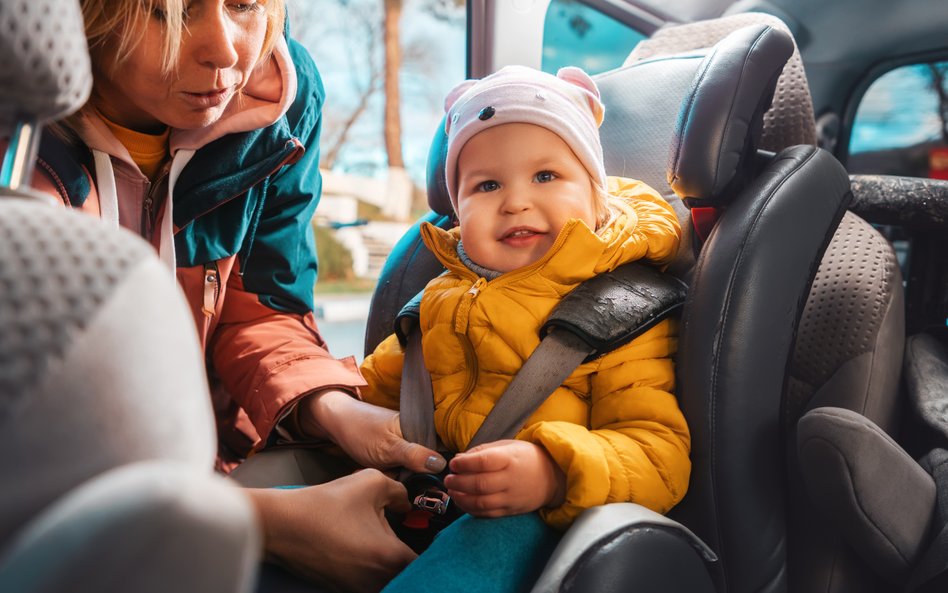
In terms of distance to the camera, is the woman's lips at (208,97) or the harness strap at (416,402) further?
the harness strap at (416,402)

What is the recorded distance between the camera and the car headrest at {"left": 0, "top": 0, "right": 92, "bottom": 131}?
477 millimetres

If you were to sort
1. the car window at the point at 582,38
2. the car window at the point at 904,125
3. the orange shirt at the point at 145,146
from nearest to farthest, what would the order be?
the orange shirt at the point at 145,146 → the car window at the point at 582,38 → the car window at the point at 904,125

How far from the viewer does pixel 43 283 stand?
42 cm

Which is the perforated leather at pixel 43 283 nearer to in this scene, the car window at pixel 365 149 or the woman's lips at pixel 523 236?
the woman's lips at pixel 523 236

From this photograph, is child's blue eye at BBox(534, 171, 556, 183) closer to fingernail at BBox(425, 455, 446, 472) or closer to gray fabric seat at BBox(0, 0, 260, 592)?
fingernail at BBox(425, 455, 446, 472)

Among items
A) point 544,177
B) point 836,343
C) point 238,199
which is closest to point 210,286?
point 238,199

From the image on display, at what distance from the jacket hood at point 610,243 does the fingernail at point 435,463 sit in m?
0.28

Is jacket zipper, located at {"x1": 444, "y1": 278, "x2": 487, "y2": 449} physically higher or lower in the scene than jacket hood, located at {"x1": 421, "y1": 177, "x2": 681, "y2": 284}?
lower

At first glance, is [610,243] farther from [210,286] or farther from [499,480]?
[210,286]

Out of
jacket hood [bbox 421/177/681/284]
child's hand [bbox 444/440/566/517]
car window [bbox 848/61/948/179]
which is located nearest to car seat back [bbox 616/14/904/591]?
jacket hood [bbox 421/177/681/284]

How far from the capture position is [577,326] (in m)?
1.06

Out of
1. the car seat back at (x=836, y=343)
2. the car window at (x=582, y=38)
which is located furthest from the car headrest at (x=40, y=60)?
the car window at (x=582, y=38)

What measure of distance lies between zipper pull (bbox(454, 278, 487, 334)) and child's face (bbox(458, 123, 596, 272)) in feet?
0.16

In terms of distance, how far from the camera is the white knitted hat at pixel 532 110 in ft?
3.89
